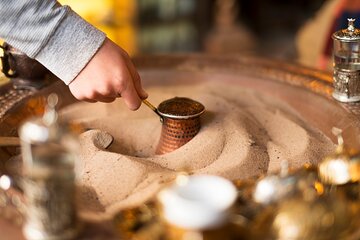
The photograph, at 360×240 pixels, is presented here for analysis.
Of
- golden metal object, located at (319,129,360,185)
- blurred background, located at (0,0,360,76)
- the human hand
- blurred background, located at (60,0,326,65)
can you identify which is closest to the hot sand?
the human hand

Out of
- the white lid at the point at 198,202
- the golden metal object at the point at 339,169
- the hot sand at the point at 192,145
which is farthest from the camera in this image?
the hot sand at the point at 192,145

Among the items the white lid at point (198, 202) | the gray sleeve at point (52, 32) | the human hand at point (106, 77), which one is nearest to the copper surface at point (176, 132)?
the human hand at point (106, 77)

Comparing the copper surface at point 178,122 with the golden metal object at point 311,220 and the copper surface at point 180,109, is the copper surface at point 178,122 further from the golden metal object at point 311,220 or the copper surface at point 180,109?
the golden metal object at point 311,220

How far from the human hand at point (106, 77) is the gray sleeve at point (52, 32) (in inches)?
0.6

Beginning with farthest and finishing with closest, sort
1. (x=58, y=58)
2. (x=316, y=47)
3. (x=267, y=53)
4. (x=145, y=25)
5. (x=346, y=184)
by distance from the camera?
1. (x=267, y=53)
2. (x=145, y=25)
3. (x=316, y=47)
4. (x=58, y=58)
5. (x=346, y=184)

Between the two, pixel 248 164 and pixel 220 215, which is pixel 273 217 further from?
pixel 248 164

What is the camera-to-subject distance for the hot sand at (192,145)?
1090 mm

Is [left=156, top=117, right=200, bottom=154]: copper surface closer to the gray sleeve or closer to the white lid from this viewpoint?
the gray sleeve

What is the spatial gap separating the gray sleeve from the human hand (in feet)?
0.05

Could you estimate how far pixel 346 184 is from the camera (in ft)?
3.00

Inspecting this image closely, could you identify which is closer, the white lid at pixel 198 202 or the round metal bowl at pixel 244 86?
the white lid at pixel 198 202

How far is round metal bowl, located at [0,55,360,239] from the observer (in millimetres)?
1284

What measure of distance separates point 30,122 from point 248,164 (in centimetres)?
51

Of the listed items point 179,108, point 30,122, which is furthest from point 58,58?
point 30,122
